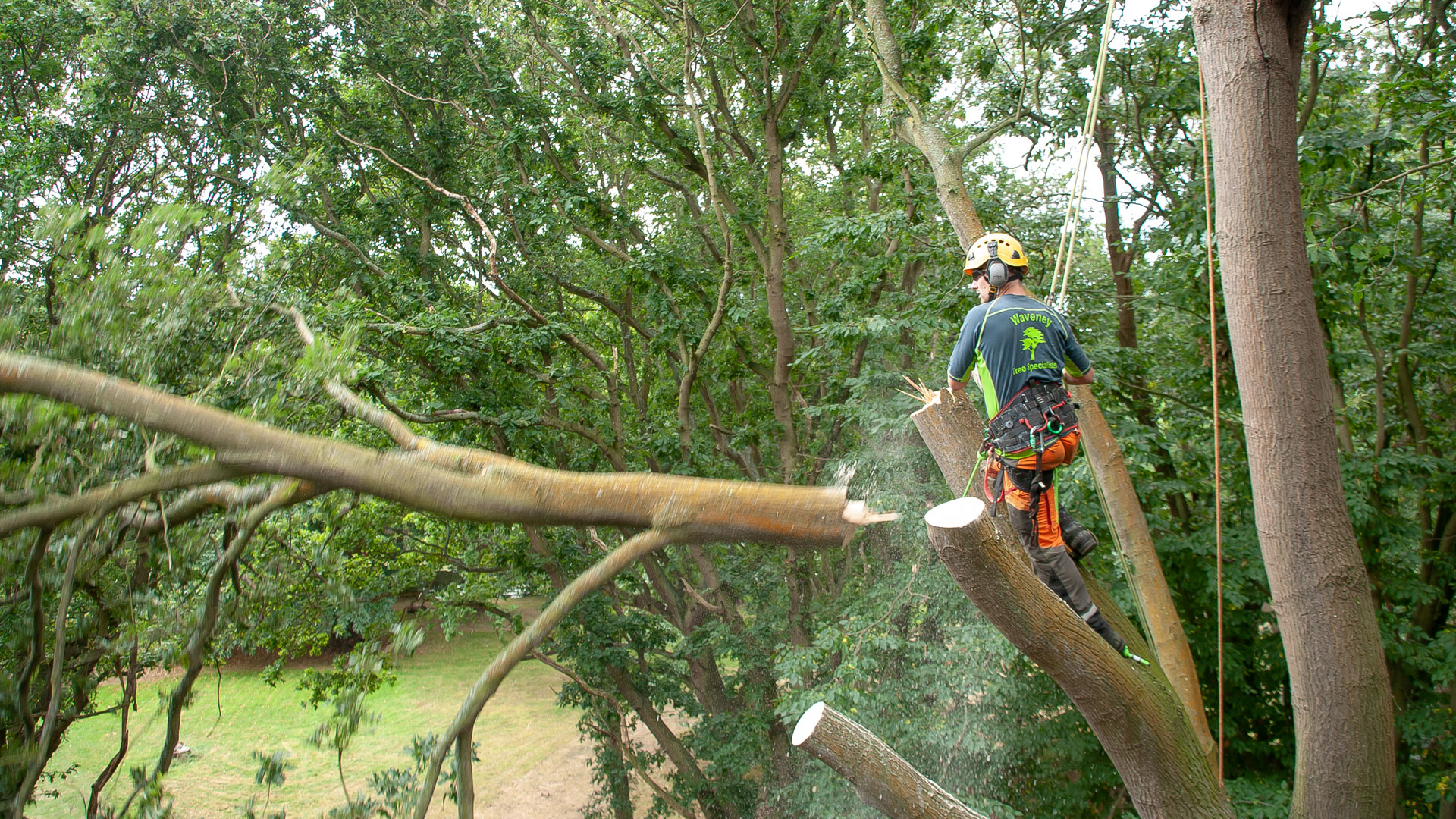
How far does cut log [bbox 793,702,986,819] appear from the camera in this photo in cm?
322

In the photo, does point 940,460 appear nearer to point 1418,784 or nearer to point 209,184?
point 1418,784

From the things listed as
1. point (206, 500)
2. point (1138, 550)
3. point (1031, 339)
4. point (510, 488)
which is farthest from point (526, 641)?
point (1138, 550)

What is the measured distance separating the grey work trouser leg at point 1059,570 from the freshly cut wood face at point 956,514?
1.24 meters

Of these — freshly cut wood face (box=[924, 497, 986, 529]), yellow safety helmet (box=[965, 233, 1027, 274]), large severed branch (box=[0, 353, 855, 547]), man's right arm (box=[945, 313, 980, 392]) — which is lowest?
large severed branch (box=[0, 353, 855, 547])

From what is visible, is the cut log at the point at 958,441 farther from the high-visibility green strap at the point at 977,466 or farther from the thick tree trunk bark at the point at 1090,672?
the thick tree trunk bark at the point at 1090,672

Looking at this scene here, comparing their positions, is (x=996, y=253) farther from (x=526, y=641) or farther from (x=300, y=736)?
(x=300, y=736)

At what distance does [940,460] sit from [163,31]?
28.7ft

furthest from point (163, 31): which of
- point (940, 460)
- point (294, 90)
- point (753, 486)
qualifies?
point (753, 486)

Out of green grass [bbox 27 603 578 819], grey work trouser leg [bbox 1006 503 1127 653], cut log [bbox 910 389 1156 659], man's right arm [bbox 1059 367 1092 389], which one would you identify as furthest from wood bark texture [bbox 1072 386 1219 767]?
green grass [bbox 27 603 578 819]

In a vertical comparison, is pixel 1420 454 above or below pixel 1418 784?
above

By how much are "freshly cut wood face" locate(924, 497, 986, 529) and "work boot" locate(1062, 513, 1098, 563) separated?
153cm

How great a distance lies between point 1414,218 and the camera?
19.9 ft

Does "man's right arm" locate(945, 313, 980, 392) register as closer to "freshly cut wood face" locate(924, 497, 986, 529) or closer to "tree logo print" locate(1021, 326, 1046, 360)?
"tree logo print" locate(1021, 326, 1046, 360)

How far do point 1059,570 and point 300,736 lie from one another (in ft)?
56.8
